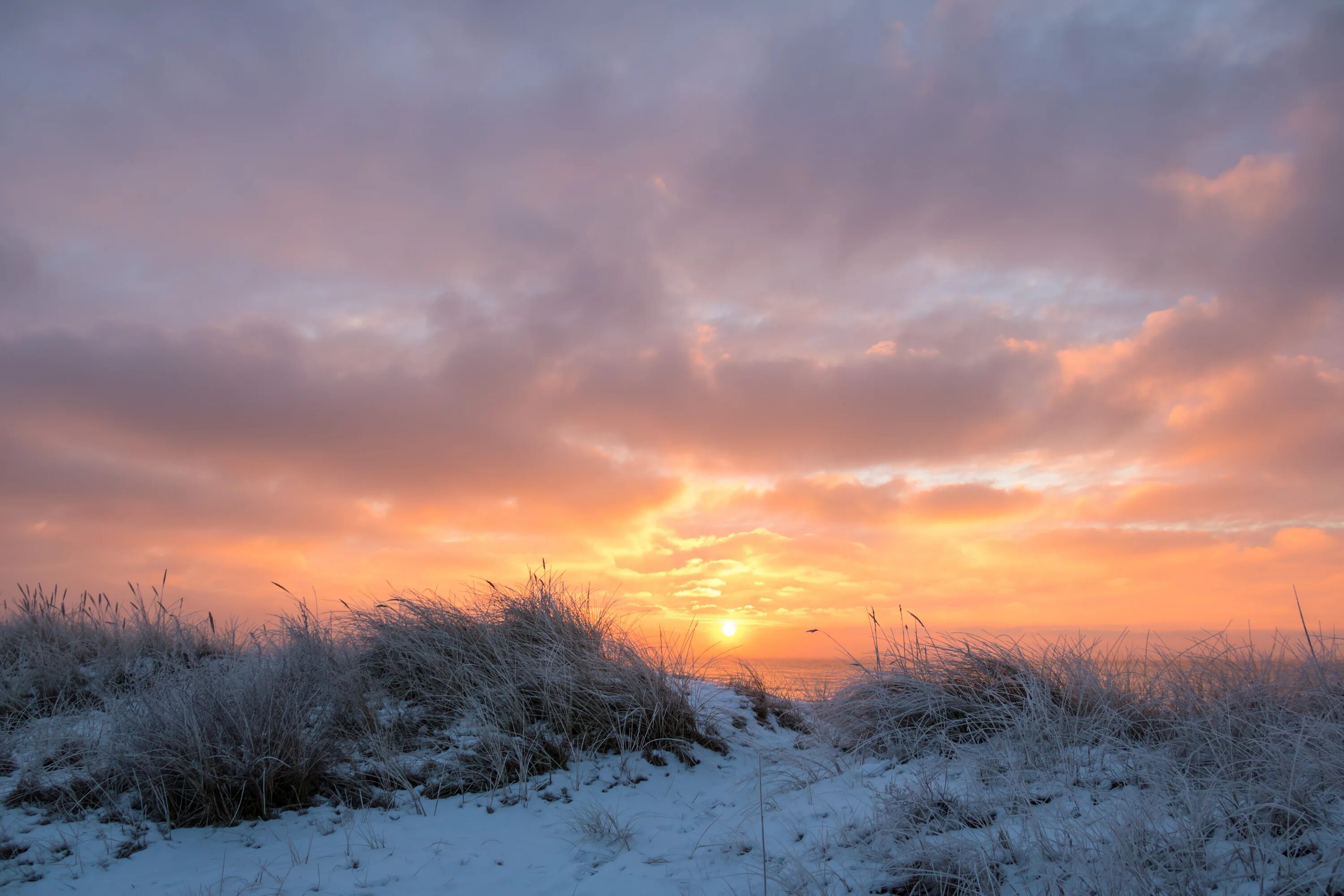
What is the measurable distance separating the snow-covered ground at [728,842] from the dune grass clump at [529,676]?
0.65 meters

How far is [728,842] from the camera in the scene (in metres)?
4.71

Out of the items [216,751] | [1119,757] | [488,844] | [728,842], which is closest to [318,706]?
[216,751]

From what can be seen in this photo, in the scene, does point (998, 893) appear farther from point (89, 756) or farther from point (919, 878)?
point (89, 756)

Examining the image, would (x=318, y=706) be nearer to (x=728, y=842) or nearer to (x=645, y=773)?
(x=645, y=773)

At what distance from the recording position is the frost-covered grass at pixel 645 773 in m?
3.80

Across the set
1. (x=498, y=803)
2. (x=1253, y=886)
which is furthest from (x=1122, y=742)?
(x=498, y=803)

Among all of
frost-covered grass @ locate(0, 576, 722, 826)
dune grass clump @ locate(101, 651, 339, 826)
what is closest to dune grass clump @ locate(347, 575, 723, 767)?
frost-covered grass @ locate(0, 576, 722, 826)

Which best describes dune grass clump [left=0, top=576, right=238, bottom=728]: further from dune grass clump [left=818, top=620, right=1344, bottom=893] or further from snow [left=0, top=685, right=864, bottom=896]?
dune grass clump [left=818, top=620, right=1344, bottom=893]

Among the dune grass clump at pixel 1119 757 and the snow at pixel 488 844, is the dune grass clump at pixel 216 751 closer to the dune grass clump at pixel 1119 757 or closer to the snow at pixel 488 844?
the snow at pixel 488 844

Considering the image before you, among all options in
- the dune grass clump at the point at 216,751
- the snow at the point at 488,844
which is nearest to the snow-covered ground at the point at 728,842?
the snow at the point at 488,844

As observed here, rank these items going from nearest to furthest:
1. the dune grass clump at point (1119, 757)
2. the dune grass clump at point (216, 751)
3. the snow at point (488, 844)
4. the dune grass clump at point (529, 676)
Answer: the dune grass clump at point (1119, 757) → the snow at point (488, 844) → the dune grass clump at point (216, 751) → the dune grass clump at point (529, 676)

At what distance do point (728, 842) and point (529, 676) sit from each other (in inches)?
113

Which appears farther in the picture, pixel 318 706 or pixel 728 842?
pixel 318 706

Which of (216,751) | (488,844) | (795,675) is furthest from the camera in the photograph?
(795,675)
